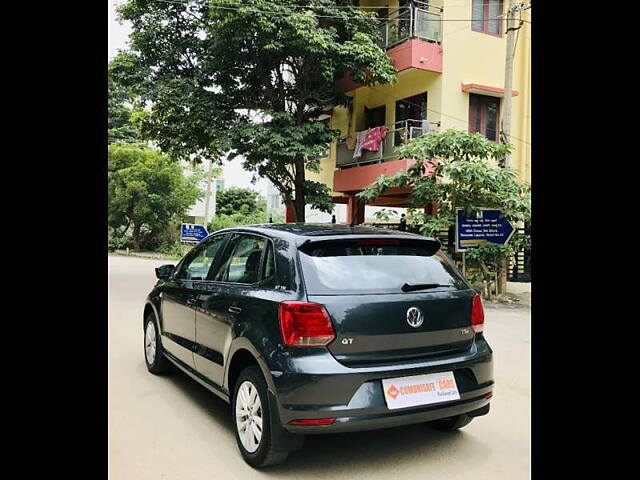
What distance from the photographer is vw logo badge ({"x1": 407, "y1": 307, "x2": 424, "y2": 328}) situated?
3236 mm

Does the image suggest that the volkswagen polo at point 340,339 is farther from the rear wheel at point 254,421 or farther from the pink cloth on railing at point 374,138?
the pink cloth on railing at point 374,138

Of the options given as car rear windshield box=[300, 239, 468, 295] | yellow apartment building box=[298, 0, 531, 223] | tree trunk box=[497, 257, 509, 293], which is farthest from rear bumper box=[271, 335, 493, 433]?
yellow apartment building box=[298, 0, 531, 223]

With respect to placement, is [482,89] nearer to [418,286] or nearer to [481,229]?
[481,229]

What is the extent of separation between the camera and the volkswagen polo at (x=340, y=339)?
3014 mm

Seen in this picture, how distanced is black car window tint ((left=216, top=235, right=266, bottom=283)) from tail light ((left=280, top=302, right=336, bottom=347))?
0.66 metres

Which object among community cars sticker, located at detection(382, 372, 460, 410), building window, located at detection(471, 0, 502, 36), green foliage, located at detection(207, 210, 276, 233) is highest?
building window, located at detection(471, 0, 502, 36)

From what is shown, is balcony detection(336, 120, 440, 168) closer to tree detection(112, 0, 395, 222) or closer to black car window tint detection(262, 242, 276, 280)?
tree detection(112, 0, 395, 222)

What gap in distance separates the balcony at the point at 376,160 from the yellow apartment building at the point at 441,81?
28 millimetres

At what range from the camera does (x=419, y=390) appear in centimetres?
317
